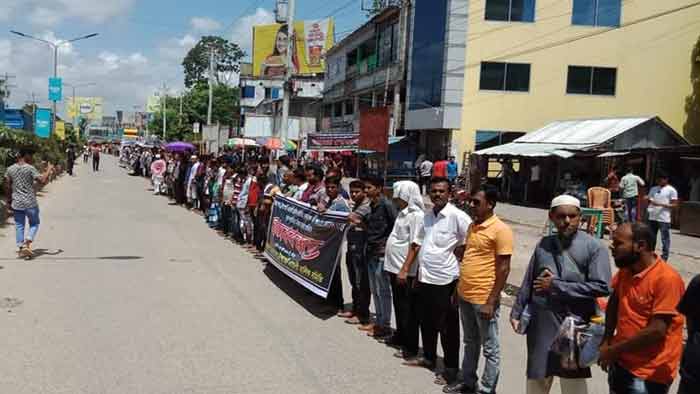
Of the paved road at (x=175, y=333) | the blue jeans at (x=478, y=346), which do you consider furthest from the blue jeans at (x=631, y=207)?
the blue jeans at (x=478, y=346)

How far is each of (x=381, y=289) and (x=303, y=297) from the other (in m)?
2.19

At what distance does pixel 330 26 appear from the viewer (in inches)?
2345

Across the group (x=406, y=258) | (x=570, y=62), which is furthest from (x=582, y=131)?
(x=406, y=258)

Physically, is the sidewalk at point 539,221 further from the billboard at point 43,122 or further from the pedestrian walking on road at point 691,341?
the billboard at point 43,122

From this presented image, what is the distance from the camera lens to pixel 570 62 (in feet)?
103

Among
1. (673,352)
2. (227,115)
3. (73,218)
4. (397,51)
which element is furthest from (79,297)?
(227,115)

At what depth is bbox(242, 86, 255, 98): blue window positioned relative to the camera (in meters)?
75.3

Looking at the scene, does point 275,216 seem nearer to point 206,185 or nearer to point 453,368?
point 453,368

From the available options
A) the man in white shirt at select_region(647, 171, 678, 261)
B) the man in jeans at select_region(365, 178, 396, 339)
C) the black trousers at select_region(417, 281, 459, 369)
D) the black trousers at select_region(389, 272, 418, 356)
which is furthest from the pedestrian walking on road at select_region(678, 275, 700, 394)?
the man in white shirt at select_region(647, 171, 678, 261)

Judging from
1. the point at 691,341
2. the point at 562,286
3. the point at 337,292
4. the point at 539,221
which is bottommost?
the point at 539,221

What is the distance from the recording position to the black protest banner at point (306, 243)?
8.05m

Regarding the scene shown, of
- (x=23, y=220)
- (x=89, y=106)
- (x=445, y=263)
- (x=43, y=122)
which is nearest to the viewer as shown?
(x=445, y=263)

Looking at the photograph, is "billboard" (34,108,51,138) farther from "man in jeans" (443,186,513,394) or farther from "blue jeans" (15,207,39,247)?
"man in jeans" (443,186,513,394)

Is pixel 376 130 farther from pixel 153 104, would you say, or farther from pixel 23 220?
pixel 153 104
